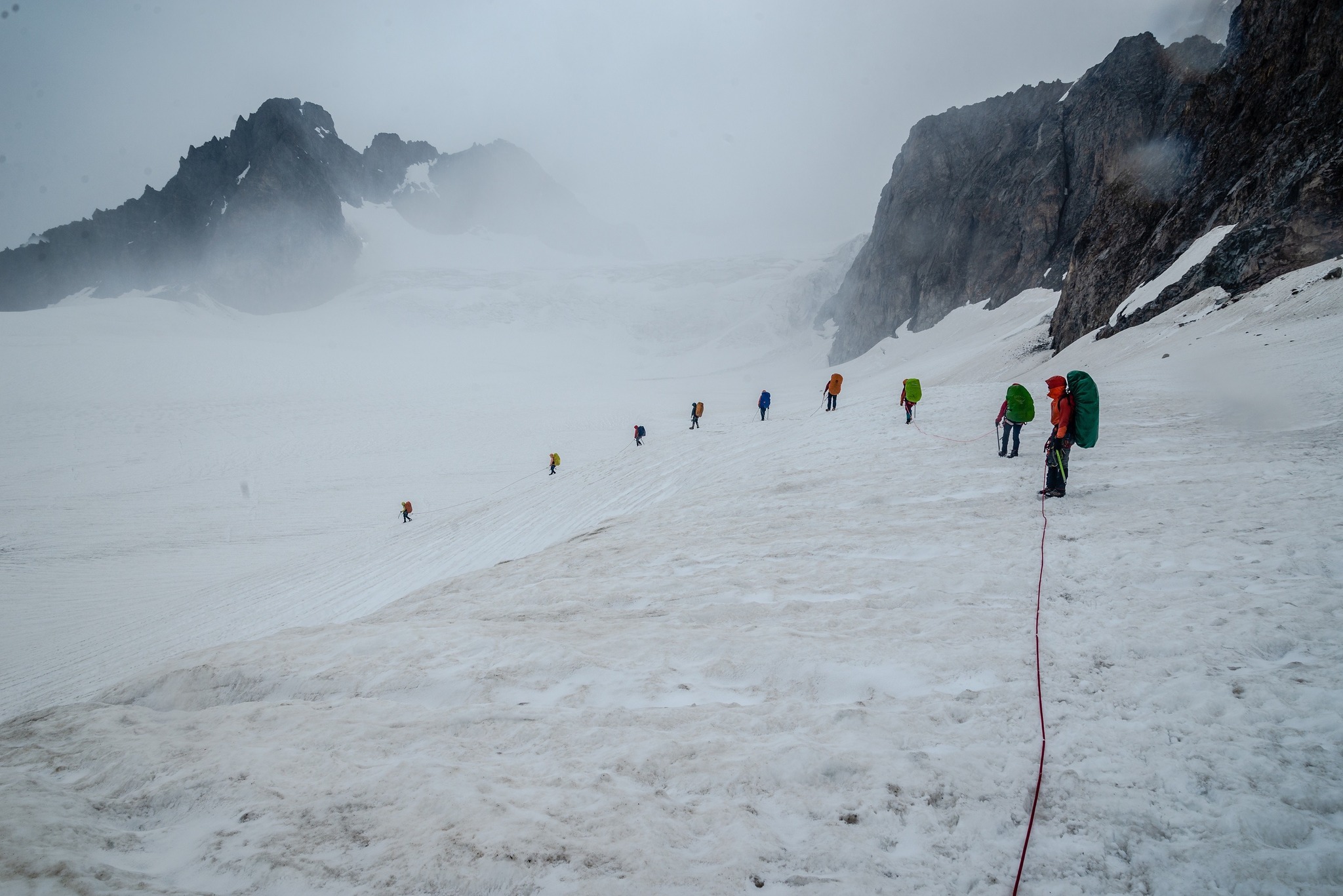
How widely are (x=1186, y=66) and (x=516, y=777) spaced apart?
213 ft

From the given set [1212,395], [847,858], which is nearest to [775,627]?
[847,858]

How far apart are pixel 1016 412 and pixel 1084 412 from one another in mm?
2385

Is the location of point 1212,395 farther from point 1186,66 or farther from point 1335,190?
point 1186,66

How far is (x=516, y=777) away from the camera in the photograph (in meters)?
2.90

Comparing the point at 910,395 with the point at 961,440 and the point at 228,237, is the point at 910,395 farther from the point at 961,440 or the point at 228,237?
the point at 228,237

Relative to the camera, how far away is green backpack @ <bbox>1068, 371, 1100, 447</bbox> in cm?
684

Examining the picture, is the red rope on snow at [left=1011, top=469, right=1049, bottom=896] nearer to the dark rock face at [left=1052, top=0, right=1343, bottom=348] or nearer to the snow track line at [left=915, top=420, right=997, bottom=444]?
the snow track line at [left=915, top=420, right=997, bottom=444]

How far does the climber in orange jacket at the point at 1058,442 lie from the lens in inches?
274

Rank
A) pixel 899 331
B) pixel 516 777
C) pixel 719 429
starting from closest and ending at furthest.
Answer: pixel 516 777, pixel 719 429, pixel 899 331

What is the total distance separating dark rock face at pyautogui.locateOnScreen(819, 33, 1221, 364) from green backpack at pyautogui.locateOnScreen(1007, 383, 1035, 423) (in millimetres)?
24934

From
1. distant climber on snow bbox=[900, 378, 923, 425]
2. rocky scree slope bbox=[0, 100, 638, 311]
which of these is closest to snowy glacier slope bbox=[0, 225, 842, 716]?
distant climber on snow bbox=[900, 378, 923, 425]

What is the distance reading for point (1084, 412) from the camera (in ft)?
22.6

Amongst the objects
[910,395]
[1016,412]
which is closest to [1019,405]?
[1016,412]

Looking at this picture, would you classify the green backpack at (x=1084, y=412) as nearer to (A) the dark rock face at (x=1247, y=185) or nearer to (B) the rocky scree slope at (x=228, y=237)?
(A) the dark rock face at (x=1247, y=185)
